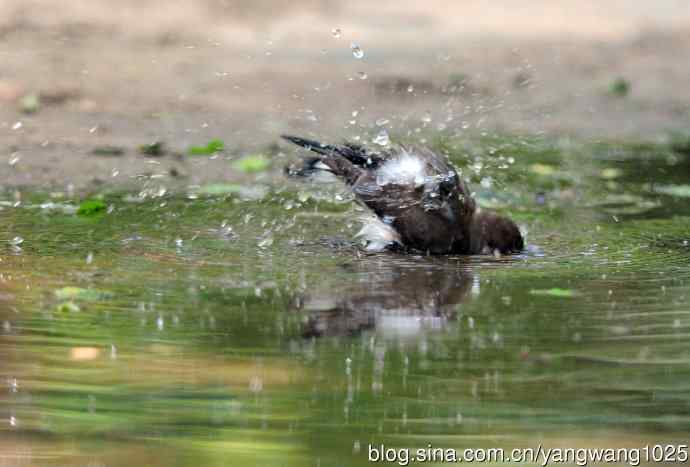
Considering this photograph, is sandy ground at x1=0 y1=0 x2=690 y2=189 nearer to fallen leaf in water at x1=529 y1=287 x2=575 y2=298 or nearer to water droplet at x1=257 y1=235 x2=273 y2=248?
water droplet at x1=257 y1=235 x2=273 y2=248

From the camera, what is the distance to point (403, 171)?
729cm

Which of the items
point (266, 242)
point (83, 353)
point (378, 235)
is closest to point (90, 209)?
point (266, 242)

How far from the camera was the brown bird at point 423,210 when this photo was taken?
7.26 metres

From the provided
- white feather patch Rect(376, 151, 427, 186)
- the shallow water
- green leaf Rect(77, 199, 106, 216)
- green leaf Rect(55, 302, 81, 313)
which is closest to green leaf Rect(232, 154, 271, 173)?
the shallow water

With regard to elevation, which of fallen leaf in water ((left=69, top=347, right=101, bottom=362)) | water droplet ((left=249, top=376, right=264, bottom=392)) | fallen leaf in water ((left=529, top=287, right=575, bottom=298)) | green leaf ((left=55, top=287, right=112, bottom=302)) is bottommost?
fallen leaf in water ((left=529, top=287, right=575, bottom=298))

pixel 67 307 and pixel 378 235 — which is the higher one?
pixel 67 307

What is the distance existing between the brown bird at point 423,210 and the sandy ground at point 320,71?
116 inches

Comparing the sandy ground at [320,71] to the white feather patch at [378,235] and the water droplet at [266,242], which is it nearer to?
the water droplet at [266,242]

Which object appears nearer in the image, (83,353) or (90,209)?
(83,353)

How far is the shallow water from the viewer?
160 inches

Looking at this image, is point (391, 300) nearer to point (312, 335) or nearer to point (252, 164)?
point (312, 335)

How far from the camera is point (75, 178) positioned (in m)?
9.38

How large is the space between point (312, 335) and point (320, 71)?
345 inches

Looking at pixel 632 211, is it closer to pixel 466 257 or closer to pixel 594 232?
pixel 594 232
